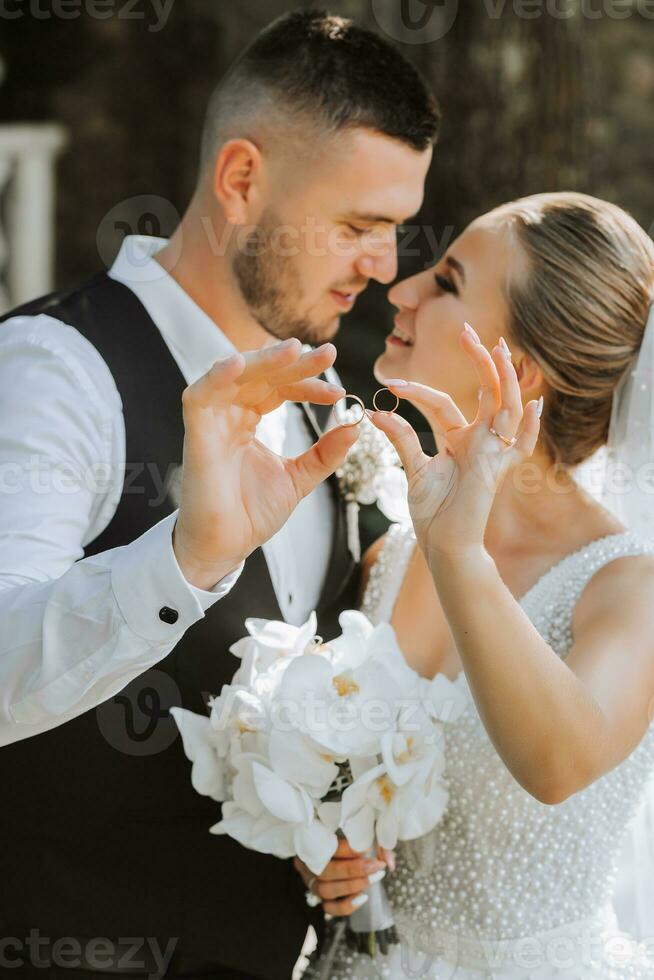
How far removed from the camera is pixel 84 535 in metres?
2.26

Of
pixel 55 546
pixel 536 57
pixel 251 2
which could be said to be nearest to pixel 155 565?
pixel 55 546

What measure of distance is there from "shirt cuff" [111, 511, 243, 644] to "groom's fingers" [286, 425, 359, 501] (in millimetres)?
196

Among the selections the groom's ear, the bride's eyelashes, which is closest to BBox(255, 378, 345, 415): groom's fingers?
the bride's eyelashes

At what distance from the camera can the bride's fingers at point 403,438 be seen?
1.70 m

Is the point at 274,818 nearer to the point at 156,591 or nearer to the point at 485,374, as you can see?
the point at 156,591

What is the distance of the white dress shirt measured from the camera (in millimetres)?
1633

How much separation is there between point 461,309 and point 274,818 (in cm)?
114

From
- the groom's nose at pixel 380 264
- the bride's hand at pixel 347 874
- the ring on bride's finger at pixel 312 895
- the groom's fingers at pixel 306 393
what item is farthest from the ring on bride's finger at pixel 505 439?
the groom's nose at pixel 380 264

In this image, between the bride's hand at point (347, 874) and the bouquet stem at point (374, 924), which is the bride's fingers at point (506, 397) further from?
the bouquet stem at point (374, 924)

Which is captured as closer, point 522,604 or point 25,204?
point 522,604

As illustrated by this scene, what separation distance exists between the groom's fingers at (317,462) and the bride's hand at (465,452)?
0.07 meters

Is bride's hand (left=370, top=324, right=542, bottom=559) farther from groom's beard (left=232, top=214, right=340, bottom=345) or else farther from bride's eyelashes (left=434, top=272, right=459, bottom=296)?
groom's beard (left=232, top=214, right=340, bottom=345)

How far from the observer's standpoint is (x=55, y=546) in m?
2.02

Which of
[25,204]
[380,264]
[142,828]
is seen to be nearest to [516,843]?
[142,828]
